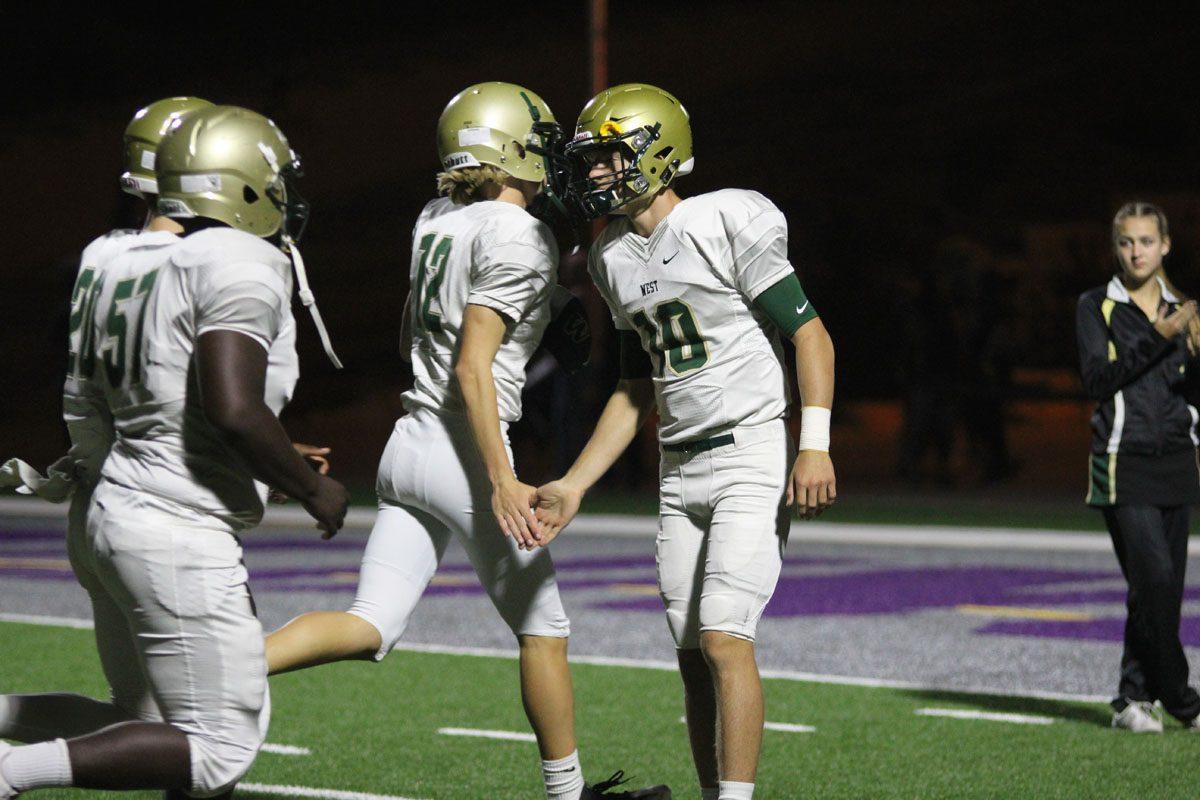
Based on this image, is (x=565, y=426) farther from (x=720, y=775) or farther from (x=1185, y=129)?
(x=1185, y=129)

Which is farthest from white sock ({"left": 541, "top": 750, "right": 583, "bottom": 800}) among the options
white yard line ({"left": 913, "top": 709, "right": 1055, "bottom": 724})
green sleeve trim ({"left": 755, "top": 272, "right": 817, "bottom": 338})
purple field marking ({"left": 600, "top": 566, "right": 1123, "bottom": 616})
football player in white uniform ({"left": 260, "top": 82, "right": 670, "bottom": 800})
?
purple field marking ({"left": 600, "top": 566, "right": 1123, "bottom": 616})

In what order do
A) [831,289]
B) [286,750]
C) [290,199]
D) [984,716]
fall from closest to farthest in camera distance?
[290,199] < [286,750] < [984,716] < [831,289]

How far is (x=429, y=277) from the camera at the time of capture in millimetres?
5203

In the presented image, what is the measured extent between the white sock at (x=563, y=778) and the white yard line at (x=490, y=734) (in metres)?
1.55

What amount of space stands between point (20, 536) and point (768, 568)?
37.9 ft

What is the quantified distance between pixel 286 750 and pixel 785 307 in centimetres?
260

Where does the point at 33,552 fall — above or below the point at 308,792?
below

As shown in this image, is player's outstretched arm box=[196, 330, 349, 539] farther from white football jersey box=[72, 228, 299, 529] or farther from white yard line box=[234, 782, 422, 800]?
white yard line box=[234, 782, 422, 800]

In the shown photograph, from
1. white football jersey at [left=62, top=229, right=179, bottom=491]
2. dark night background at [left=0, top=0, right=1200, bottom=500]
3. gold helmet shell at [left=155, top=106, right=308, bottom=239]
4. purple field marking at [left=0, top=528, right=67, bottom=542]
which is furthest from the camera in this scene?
dark night background at [left=0, top=0, right=1200, bottom=500]

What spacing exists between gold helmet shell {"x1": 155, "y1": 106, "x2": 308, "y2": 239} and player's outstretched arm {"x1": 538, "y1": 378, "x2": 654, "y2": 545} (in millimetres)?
1159

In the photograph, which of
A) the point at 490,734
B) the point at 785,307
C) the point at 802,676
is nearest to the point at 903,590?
the point at 802,676

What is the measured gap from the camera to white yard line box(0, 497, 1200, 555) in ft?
44.1

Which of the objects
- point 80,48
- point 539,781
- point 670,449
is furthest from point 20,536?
point 80,48

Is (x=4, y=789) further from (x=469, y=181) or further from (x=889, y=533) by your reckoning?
(x=889, y=533)
